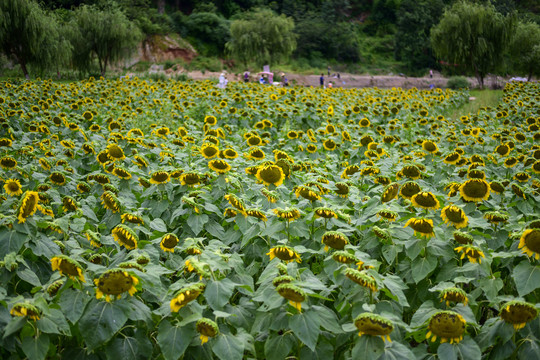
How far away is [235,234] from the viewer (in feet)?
8.45

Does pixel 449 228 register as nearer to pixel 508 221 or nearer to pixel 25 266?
pixel 508 221

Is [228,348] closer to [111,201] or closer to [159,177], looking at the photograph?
[111,201]

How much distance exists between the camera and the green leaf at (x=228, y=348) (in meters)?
1.53

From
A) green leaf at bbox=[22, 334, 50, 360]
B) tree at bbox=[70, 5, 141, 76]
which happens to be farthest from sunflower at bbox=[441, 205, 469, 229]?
tree at bbox=[70, 5, 141, 76]

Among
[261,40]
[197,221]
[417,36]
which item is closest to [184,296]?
[197,221]

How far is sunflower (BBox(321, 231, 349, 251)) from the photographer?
203cm

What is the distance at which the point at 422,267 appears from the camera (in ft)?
6.71

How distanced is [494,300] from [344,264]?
0.63 meters

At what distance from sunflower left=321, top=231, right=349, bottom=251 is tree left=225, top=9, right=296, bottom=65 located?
3149 centimetres

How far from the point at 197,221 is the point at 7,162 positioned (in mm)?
1824

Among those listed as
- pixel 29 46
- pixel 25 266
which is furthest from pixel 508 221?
pixel 29 46

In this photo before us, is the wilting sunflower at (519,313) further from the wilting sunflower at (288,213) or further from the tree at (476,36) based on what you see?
the tree at (476,36)

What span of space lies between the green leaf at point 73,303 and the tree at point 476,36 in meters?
23.6

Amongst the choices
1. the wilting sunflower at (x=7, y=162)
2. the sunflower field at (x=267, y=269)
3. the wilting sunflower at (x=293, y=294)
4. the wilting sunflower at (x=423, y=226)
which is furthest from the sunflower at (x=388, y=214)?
the wilting sunflower at (x=7, y=162)
